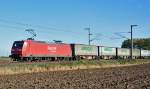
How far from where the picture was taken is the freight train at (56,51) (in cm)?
5731

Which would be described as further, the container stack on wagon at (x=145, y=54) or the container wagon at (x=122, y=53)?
the container stack on wagon at (x=145, y=54)

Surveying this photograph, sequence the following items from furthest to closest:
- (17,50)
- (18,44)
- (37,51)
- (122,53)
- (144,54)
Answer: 1. (144,54)
2. (122,53)
3. (37,51)
4. (18,44)
5. (17,50)

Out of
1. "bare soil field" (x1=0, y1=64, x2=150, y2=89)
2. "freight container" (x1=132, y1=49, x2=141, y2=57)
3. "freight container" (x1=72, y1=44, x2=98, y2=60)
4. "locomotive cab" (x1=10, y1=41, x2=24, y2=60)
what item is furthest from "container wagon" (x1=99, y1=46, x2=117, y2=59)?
"bare soil field" (x1=0, y1=64, x2=150, y2=89)

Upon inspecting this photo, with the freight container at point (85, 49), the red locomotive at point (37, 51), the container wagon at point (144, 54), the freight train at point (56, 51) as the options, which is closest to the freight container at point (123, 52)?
the freight train at point (56, 51)

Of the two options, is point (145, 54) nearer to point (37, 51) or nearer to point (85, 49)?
point (85, 49)

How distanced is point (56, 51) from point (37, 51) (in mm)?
6572

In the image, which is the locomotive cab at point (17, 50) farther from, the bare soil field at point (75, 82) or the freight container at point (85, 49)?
the bare soil field at point (75, 82)

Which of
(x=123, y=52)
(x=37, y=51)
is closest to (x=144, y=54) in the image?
(x=123, y=52)

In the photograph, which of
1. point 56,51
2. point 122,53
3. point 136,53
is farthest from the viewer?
point 136,53

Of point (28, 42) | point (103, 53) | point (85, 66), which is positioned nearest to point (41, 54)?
point (28, 42)

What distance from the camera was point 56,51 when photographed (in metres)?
66.2

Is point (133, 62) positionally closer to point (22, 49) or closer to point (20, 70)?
point (22, 49)

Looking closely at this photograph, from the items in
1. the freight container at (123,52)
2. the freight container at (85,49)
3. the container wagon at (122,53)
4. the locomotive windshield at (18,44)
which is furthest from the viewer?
the freight container at (123,52)

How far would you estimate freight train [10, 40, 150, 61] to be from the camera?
57.3 meters
